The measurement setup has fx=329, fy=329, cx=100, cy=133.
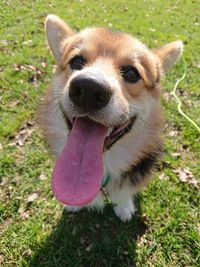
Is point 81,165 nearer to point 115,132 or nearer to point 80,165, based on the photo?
point 80,165

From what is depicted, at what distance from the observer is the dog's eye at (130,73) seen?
281 cm

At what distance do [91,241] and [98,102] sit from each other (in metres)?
1.75

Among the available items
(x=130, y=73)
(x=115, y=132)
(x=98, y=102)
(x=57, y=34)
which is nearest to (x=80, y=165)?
(x=115, y=132)

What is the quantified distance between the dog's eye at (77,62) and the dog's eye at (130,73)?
1.18 feet

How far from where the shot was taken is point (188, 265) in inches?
131

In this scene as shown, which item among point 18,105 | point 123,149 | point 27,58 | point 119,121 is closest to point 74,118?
point 119,121

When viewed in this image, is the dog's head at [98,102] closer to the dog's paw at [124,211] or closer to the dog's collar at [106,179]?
the dog's collar at [106,179]

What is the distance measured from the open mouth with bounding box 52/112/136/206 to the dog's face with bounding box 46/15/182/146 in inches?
5.0

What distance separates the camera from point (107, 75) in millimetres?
2539

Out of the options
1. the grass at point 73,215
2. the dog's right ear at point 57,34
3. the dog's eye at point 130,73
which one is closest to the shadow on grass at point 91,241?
the grass at point 73,215

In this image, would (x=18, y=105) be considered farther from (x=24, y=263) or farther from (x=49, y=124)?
(x=24, y=263)

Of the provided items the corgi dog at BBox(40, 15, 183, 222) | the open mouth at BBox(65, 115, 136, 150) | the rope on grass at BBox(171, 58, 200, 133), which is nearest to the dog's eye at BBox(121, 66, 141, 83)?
the corgi dog at BBox(40, 15, 183, 222)

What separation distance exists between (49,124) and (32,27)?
202 inches

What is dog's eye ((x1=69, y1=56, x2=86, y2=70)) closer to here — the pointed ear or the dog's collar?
the pointed ear
